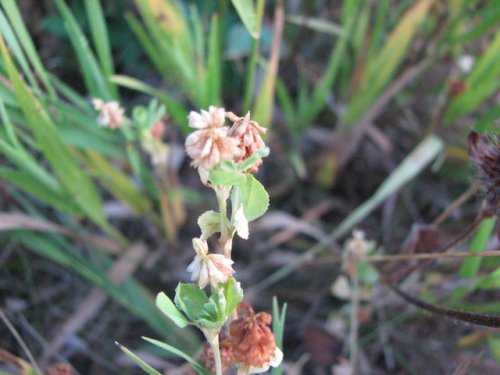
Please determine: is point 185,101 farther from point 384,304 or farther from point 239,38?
point 384,304

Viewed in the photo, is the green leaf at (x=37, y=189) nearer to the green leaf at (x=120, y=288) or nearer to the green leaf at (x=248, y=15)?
the green leaf at (x=120, y=288)

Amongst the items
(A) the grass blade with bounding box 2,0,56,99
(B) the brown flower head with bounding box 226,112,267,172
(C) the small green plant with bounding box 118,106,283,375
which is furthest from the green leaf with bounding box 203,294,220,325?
(A) the grass blade with bounding box 2,0,56,99

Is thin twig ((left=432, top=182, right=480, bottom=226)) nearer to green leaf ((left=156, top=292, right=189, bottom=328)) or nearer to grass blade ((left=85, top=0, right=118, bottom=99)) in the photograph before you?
green leaf ((left=156, top=292, right=189, bottom=328))

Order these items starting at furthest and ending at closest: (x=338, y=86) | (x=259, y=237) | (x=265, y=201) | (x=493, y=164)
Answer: (x=338, y=86)
(x=259, y=237)
(x=493, y=164)
(x=265, y=201)

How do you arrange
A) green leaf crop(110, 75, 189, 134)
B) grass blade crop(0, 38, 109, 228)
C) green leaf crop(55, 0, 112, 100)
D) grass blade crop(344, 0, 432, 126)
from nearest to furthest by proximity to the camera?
grass blade crop(0, 38, 109, 228) < green leaf crop(55, 0, 112, 100) < green leaf crop(110, 75, 189, 134) < grass blade crop(344, 0, 432, 126)

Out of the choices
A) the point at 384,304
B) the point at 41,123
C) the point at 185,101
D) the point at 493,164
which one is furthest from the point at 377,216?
the point at 41,123

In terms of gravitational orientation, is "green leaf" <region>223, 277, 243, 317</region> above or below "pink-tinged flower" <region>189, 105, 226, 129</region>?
below

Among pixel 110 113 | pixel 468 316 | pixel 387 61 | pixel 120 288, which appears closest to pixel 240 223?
pixel 468 316

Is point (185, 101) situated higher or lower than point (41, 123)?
higher
